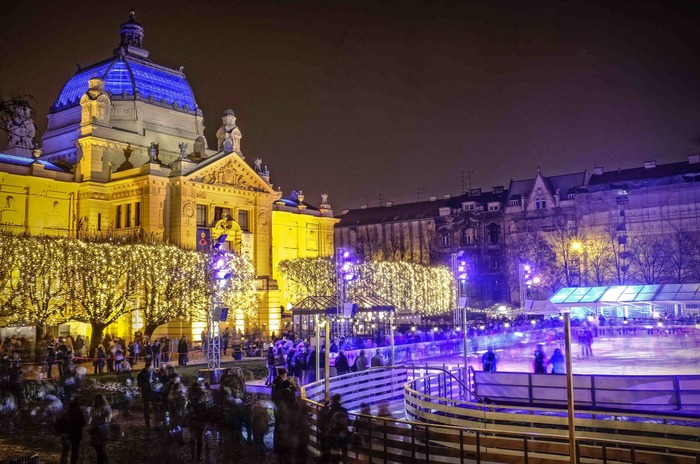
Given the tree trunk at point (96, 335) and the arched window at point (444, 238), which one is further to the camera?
the arched window at point (444, 238)

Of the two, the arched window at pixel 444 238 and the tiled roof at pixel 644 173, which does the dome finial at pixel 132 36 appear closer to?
the arched window at pixel 444 238

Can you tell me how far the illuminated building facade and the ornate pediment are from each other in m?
0.11

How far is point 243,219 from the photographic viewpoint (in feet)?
220

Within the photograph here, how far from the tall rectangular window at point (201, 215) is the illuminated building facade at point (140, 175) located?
0.30 feet

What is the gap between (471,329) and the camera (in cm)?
4850

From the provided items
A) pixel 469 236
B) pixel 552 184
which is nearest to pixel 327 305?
pixel 469 236

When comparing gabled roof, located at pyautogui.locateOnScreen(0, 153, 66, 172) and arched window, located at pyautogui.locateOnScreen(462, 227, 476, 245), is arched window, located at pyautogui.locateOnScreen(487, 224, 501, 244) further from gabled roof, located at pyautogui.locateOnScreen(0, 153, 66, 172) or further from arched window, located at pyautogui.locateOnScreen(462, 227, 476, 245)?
gabled roof, located at pyautogui.locateOnScreen(0, 153, 66, 172)

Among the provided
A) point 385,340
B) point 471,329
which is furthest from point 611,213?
point 385,340

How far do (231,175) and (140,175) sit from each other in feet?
28.6

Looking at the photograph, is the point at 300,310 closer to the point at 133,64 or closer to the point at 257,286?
the point at 257,286

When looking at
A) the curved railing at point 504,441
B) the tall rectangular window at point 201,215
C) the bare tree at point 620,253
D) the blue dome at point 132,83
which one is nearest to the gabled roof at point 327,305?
the tall rectangular window at point 201,215

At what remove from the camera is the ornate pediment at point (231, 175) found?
206ft

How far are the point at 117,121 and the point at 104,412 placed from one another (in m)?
57.3

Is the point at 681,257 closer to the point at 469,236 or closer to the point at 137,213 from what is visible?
the point at 469,236
